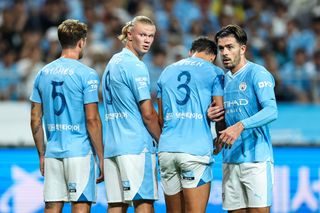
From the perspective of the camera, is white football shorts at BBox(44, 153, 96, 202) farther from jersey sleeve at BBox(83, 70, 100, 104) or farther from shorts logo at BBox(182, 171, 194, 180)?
shorts logo at BBox(182, 171, 194, 180)

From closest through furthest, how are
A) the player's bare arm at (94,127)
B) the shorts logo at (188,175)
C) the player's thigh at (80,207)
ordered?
the shorts logo at (188,175)
the player's bare arm at (94,127)
the player's thigh at (80,207)

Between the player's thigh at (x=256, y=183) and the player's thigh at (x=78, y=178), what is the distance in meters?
1.58

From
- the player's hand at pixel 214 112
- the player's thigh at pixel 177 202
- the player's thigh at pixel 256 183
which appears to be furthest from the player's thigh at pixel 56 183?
the player's thigh at pixel 256 183

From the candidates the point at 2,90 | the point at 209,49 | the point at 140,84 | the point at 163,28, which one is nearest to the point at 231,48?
the point at 209,49

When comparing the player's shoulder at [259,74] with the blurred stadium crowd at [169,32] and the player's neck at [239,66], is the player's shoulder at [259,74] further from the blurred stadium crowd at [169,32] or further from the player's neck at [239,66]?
the blurred stadium crowd at [169,32]

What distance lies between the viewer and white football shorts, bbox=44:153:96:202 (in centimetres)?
959

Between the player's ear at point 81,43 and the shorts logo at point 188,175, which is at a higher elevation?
the player's ear at point 81,43

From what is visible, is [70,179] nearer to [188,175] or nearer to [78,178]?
[78,178]

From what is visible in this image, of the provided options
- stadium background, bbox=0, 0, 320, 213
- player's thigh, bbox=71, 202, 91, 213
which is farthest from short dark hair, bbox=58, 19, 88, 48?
stadium background, bbox=0, 0, 320, 213

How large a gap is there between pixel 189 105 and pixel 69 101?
1234mm

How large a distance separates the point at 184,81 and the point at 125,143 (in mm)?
869

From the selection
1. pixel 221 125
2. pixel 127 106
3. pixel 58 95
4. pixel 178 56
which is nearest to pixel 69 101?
pixel 58 95

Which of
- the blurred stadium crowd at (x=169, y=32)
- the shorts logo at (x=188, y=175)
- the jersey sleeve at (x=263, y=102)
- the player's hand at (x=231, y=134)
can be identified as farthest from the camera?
the blurred stadium crowd at (x=169, y=32)

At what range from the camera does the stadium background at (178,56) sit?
1282 centimetres
